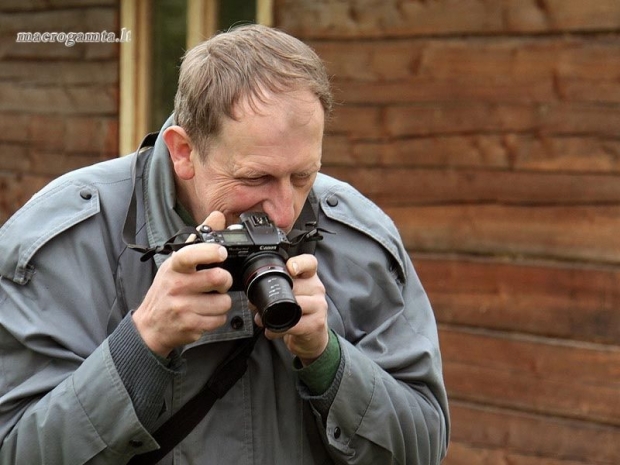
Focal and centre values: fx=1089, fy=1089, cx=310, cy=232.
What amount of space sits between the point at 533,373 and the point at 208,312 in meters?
2.34

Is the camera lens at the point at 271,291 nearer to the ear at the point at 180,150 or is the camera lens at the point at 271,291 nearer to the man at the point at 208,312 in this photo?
the man at the point at 208,312

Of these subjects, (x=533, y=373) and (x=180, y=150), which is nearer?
(x=180, y=150)

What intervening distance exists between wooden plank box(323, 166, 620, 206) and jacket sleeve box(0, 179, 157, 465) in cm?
220

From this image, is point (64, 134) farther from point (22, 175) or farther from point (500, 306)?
point (500, 306)

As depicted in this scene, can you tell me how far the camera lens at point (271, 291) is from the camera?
6.54ft

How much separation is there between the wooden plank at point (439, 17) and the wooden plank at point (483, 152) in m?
0.40

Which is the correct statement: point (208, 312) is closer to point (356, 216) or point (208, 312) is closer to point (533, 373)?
point (356, 216)

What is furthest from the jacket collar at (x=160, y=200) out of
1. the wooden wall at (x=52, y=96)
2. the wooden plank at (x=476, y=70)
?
the wooden wall at (x=52, y=96)

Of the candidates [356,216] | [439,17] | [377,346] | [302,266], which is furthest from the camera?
[439,17]

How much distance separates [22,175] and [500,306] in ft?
9.00

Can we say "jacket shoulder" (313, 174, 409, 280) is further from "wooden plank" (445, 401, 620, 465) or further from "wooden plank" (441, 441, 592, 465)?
"wooden plank" (441, 441, 592, 465)

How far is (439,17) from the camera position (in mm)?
4227

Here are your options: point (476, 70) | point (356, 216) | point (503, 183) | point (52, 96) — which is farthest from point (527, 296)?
point (52, 96)

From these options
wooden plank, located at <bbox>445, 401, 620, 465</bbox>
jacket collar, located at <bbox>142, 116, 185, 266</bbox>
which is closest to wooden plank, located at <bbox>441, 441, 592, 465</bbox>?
wooden plank, located at <bbox>445, 401, 620, 465</bbox>
